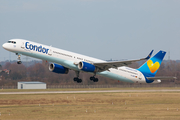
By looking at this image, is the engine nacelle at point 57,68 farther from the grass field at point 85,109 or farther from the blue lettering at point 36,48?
the blue lettering at point 36,48

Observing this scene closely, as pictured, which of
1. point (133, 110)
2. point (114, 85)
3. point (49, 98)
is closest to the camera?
point (133, 110)

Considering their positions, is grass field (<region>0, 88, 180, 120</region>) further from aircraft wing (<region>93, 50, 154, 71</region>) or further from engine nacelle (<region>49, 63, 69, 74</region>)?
aircraft wing (<region>93, 50, 154, 71</region>)

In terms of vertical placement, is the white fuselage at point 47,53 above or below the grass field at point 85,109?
above

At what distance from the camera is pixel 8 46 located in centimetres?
4188

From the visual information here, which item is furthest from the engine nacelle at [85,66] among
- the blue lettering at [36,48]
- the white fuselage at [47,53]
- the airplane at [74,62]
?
the blue lettering at [36,48]

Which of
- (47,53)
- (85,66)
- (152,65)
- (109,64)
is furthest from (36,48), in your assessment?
(152,65)

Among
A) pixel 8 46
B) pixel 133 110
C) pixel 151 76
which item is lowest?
pixel 133 110

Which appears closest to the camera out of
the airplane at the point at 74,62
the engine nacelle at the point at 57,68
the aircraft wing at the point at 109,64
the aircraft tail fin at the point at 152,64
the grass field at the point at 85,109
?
the grass field at the point at 85,109

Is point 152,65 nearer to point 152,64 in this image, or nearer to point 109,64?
point 152,64

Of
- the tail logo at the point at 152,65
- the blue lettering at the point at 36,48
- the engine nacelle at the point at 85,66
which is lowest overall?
the engine nacelle at the point at 85,66

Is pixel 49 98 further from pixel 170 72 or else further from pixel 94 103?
pixel 170 72

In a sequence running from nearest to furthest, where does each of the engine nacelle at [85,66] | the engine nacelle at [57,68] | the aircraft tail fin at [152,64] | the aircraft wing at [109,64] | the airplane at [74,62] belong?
the airplane at [74,62] → the engine nacelle at [85,66] → the aircraft wing at [109,64] → the engine nacelle at [57,68] → the aircraft tail fin at [152,64]

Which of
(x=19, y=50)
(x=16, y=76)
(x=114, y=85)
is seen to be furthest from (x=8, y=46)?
(x=16, y=76)

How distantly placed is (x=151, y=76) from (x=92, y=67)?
14.3 m
